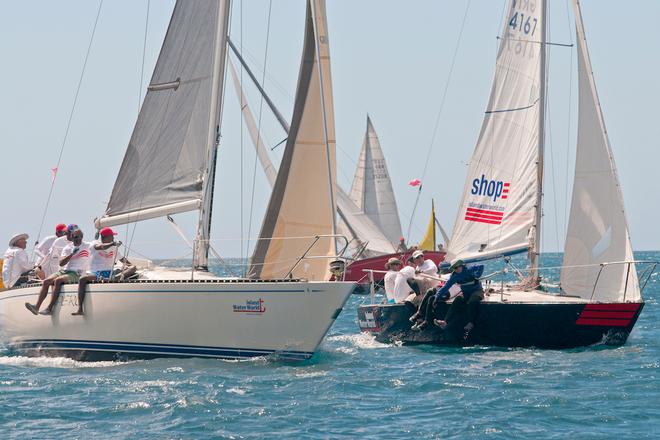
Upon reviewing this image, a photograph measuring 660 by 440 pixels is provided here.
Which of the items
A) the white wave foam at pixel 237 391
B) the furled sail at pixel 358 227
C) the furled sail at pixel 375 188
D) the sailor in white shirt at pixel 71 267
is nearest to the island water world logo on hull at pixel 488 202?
the sailor in white shirt at pixel 71 267

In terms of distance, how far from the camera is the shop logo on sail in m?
14.1

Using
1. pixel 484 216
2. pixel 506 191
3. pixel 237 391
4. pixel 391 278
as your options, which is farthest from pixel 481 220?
pixel 237 391

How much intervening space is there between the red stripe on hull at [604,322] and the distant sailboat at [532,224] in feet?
0.05

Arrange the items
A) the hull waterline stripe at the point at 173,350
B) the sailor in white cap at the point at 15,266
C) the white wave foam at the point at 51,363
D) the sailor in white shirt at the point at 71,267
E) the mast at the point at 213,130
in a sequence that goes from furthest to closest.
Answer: the sailor in white cap at the point at 15,266 → the mast at the point at 213,130 → the sailor in white shirt at the point at 71,267 → the white wave foam at the point at 51,363 → the hull waterline stripe at the point at 173,350

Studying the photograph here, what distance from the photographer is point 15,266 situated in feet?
53.8

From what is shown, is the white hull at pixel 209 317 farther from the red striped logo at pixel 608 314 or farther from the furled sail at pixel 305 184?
the red striped logo at pixel 608 314

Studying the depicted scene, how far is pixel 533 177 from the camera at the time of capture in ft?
68.1

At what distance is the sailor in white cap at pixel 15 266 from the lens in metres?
16.4

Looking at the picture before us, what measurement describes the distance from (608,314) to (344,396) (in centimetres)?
606

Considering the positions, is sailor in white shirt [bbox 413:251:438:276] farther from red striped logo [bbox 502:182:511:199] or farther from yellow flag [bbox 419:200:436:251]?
yellow flag [bbox 419:200:436:251]

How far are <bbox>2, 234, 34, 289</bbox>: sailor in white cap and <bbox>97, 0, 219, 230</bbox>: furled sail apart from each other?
4.58 feet

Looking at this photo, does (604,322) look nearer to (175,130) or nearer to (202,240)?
(202,240)

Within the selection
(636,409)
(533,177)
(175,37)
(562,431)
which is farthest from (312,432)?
(533,177)

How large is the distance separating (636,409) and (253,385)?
417 centimetres
